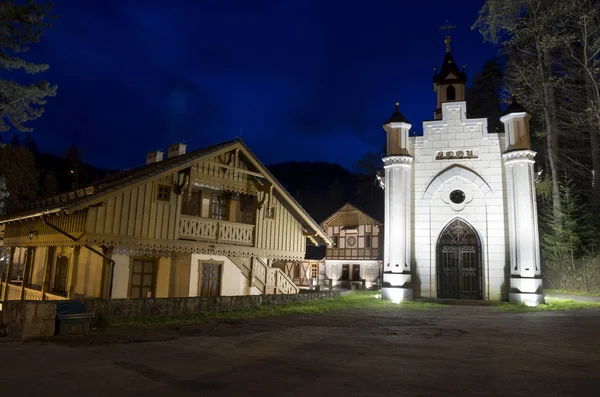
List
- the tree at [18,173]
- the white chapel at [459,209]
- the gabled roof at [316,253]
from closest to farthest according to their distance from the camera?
the white chapel at [459,209] < the tree at [18,173] < the gabled roof at [316,253]

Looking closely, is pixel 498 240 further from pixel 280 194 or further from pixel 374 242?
pixel 374 242

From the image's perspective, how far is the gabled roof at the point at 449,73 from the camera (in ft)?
74.1

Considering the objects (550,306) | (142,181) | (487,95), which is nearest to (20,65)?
(142,181)

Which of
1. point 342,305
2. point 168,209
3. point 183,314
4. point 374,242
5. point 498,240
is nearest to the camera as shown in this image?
point 183,314

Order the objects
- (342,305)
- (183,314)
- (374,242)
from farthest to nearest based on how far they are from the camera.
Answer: (374,242)
(342,305)
(183,314)

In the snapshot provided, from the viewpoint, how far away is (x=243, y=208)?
1977cm

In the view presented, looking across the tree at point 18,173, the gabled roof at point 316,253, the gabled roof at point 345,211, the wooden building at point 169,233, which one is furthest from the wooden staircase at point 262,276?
the tree at point 18,173

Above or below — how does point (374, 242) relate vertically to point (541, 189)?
below

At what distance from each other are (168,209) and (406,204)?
11202 millimetres

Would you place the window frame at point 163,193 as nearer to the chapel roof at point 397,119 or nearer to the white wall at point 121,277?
the white wall at point 121,277

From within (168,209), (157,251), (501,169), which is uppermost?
(501,169)

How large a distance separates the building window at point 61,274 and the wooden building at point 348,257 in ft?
77.7

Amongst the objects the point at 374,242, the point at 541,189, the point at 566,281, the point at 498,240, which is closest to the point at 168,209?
the point at 498,240

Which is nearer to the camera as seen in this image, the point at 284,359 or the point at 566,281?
the point at 284,359
